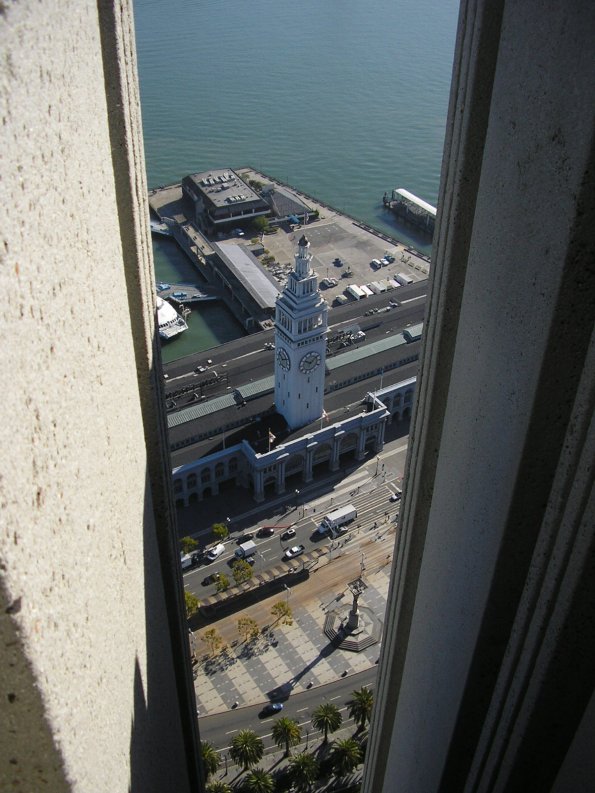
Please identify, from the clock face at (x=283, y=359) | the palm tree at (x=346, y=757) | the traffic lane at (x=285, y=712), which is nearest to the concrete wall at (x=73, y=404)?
the palm tree at (x=346, y=757)

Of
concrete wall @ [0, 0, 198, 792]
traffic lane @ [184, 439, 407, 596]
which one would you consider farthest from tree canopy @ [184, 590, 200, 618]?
concrete wall @ [0, 0, 198, 792]

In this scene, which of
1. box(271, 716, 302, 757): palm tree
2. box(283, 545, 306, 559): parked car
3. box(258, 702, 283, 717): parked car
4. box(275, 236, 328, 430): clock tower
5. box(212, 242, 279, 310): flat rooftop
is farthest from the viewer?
box(212, 242, 279, 310): flat rooftop

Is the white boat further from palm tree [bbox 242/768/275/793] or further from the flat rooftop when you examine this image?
palm tree [bbox 242/768/275/793]

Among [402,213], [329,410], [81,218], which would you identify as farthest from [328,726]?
[402,213]

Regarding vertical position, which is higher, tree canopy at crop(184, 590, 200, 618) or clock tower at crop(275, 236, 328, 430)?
clock tower at crop(275, 236, 328, 430)

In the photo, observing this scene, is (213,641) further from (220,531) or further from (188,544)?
(220,531)

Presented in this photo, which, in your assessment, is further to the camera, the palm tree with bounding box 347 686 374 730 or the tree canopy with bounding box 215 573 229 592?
the tree canopy with bounding box 215 573 229 592

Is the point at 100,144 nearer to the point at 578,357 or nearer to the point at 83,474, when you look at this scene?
the point at 83,474
